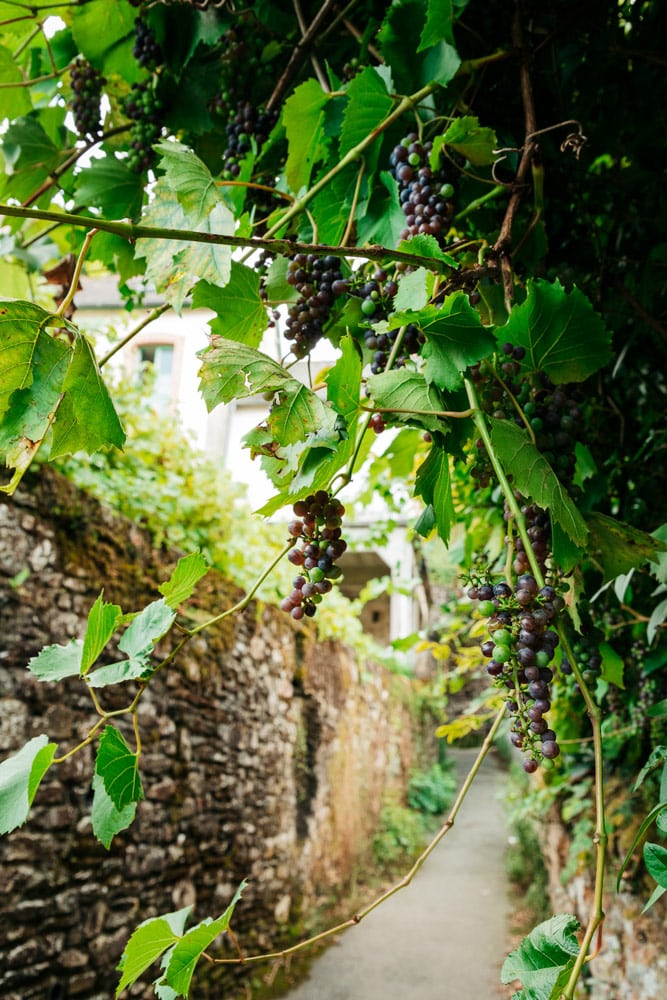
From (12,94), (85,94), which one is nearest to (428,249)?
(85,94)

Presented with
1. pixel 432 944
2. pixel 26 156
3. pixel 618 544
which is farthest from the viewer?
pixel 432 944

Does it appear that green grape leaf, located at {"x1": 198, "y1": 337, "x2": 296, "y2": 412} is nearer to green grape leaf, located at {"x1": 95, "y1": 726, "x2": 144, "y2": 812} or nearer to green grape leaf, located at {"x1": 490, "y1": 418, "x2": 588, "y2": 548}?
green grape leaf, located at {"x1": 490, "y1": 418, "x2": 588, "y2": 548}

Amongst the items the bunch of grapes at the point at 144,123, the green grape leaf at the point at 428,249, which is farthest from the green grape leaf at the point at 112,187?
the green grape leaf at the point at 428,249

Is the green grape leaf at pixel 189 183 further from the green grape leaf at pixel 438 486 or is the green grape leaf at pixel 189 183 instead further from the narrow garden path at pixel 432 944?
the narrow garden path at pixel 432 944

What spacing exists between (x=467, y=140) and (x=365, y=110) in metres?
0.14

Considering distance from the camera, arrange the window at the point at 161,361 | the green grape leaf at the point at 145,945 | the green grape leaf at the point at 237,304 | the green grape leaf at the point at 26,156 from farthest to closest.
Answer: the window at the point at 161,361 < the green grape leaf at the point at 26,156 < the green grape leaf at the point at 237,304 < the green grape leaf at the point at 145,945

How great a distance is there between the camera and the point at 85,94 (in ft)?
3.93

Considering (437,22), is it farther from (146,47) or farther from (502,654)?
(502,654)

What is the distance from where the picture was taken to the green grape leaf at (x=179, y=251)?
637 mm

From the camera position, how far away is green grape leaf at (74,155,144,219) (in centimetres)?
115

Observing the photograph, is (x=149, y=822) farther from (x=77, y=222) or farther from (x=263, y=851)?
(x=77, y=222)

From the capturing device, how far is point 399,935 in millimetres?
5719

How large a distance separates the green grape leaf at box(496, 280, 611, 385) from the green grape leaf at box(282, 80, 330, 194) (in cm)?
40

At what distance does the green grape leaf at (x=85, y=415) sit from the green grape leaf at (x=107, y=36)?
33.3 inches
